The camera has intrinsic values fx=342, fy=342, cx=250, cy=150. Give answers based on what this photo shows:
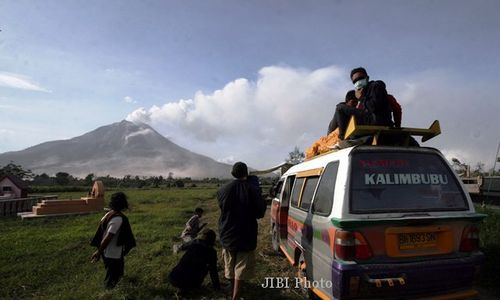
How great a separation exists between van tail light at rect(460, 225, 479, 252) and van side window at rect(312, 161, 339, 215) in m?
1.29

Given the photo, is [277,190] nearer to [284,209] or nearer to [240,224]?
[284,209]

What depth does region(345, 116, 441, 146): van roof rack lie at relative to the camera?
361cm

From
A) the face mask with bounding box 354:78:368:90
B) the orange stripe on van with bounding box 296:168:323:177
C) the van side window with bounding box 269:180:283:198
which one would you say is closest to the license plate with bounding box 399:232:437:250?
the orange stripe on van with bounding box 296:168:323:177

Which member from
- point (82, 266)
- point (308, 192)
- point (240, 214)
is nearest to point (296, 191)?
point (308, 192)

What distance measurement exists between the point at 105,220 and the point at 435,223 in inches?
172

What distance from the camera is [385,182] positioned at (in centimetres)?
337

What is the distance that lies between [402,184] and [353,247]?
881mm

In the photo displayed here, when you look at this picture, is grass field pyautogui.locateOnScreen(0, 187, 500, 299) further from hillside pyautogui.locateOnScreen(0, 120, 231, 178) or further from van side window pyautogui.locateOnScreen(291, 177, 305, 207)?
hillside pyautogui.locateOnScreen(0, 120, 231, 178)

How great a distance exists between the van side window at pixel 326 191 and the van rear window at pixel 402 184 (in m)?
0.30

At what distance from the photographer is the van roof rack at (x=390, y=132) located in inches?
142

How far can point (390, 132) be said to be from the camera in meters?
3.69

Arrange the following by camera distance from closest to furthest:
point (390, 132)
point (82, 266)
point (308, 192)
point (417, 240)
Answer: point (417, 240) → point (390, 132) → point (308, 192) → point (82, 266)

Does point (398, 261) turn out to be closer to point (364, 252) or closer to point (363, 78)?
point (364, 252)

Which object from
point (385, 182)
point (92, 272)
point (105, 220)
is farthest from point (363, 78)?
point (92, 272)
